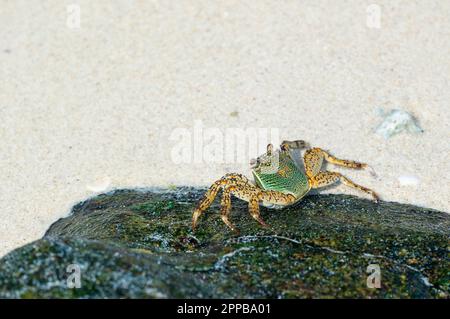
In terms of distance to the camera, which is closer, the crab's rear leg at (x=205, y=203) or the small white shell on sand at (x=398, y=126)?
the crab's rear leg at (x=205, y=203)

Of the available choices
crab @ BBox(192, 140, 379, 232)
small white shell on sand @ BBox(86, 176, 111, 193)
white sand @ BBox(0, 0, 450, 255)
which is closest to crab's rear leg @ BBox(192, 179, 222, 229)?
crab @ BBox(192, 140, 379, 232)

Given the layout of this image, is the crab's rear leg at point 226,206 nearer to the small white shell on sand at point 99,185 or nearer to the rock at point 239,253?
the rock at point 239,253

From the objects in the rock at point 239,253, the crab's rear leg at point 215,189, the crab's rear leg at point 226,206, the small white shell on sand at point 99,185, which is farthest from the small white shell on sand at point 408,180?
the small white shell on sand at point 99,185

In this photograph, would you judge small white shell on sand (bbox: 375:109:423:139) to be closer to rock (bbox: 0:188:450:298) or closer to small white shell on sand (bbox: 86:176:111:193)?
rock (bbox: 0:188:450:298)

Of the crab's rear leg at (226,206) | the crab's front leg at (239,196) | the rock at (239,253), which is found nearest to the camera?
the rock at (239,253)
